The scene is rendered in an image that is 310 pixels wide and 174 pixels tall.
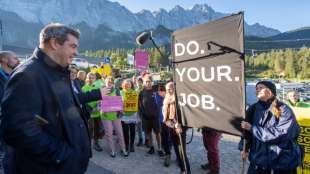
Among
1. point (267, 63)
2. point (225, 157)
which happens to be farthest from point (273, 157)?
point (267, 63)

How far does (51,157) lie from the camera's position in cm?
229

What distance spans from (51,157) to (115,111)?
5.63 meters

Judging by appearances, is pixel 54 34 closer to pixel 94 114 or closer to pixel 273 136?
pixel 273 136

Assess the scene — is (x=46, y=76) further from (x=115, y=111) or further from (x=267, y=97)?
(x=115, y=111)

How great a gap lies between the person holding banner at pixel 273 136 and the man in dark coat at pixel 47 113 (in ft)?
6.82

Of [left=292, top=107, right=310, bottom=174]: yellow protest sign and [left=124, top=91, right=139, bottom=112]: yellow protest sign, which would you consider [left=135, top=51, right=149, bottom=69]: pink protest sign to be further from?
[left=292, top=107, right=310, bottom=174]: yellow protest sign

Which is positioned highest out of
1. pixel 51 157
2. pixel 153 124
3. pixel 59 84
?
pixel 59 84

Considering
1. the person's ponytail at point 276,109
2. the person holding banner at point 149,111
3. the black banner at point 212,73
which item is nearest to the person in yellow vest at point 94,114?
the person holding banner at point 149,111

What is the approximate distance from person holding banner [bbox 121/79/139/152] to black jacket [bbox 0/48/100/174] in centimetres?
580

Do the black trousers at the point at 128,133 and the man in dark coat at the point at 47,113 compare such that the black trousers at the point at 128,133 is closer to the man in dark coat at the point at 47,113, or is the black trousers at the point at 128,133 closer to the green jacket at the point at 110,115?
the green jacket at the point at 110,115

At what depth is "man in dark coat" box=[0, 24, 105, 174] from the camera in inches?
87.1

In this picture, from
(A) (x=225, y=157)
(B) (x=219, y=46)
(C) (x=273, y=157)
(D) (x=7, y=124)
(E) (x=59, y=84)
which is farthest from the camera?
(A) (x=225, y=157)

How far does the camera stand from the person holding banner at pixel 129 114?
834 cm

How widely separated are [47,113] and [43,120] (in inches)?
2.5
